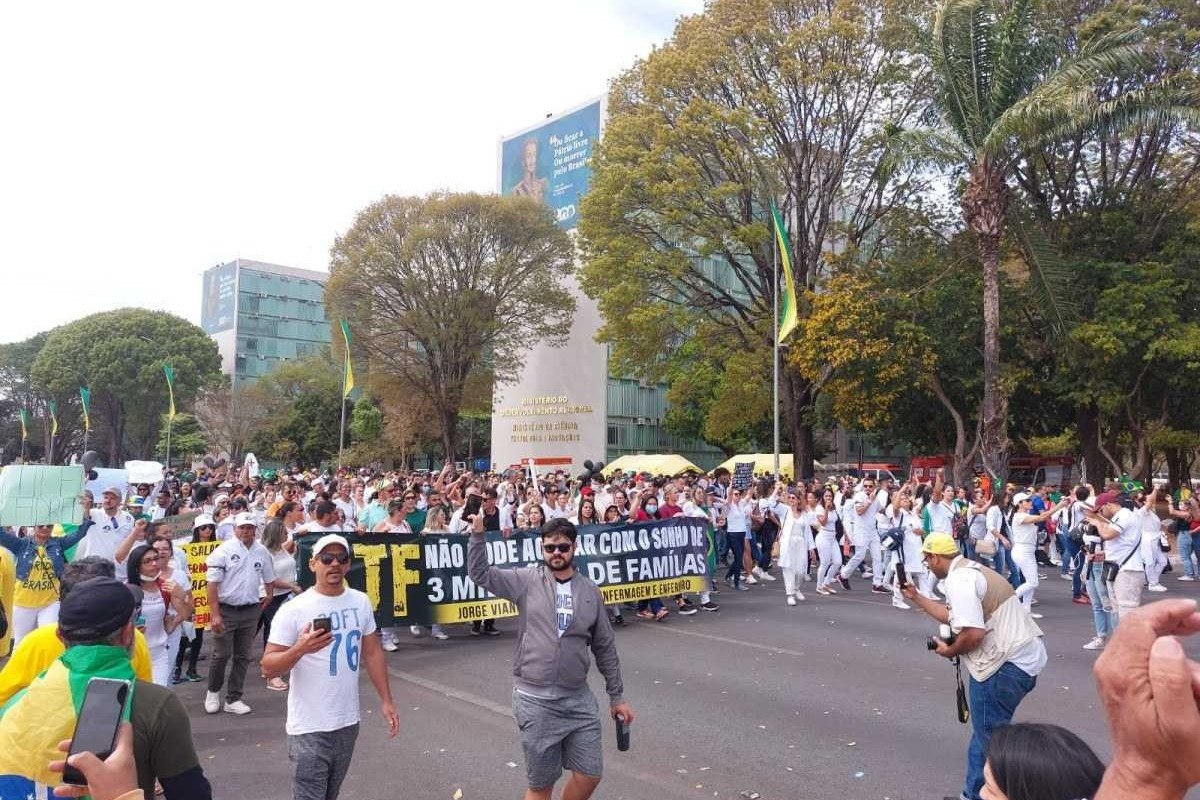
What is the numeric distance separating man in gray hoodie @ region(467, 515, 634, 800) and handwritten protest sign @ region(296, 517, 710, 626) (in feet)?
17.0

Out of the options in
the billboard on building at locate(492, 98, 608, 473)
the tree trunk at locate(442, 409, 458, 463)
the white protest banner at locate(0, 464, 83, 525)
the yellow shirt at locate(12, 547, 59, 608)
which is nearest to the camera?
the yellow shirt at locate(12, 547, 59, 608)

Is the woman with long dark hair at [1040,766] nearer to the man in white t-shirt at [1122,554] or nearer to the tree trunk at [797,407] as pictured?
the man in white t-shirt at [1122,554]

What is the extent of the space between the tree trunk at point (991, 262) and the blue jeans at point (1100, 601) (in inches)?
379

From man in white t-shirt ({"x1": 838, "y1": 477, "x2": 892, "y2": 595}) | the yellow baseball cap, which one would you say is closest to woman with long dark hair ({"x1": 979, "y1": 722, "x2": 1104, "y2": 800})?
the yellow baseball cap

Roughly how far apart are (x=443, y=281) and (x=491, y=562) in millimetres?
30434

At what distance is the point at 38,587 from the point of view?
719cm

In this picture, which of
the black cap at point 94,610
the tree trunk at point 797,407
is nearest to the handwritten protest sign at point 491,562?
the black cap at point 94,610

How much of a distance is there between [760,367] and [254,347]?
2818 inches

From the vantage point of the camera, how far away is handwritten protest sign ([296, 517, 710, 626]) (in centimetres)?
1031

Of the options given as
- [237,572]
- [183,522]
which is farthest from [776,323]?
[237,572]

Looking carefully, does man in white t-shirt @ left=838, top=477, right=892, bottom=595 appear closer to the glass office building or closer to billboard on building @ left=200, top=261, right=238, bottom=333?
the glass office building

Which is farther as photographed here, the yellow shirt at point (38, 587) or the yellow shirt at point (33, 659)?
the yellow shirt at point (38, 587)

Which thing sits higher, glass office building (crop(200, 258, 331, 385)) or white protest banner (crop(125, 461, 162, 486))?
glass office building (crop(200, 258, 331, 385))

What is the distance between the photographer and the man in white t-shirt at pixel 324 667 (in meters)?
4.04
